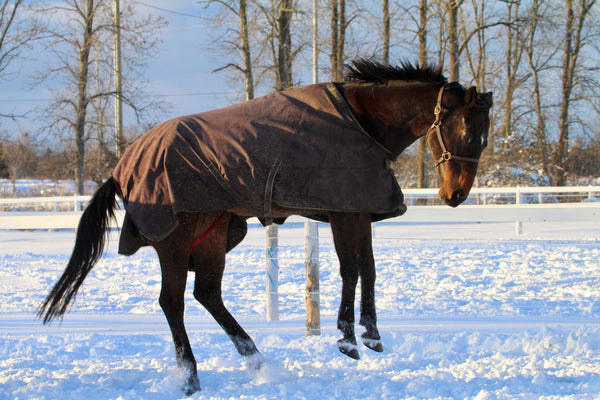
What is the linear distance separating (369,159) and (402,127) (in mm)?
338

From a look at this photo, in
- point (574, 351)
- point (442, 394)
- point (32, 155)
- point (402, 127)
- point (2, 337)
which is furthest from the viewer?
point (32, 155)

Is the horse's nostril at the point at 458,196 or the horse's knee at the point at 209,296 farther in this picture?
the horse's knee at the point at 209,296

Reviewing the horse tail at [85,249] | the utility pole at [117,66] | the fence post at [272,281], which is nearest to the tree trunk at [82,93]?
the utility pole at [117,66]

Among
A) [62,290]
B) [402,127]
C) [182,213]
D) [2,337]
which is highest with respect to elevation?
[402,127]

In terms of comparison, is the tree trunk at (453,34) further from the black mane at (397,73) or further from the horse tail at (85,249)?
the horse tail at (85,249)

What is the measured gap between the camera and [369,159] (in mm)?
3490

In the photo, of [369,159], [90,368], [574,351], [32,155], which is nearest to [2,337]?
[90,368]

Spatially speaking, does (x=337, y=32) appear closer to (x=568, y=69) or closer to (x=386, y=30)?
(x=386, y=30)

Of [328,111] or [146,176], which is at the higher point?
[328,111]

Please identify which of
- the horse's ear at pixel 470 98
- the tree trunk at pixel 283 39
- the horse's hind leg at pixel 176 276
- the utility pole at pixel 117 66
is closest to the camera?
the horse's ear at pixel 470 98

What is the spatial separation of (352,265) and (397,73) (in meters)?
1.28

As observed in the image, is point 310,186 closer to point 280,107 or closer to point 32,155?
point 280,107

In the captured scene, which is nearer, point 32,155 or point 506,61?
point 506,61

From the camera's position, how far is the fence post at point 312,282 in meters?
5.10
